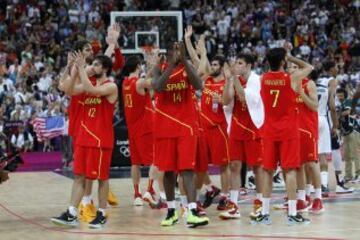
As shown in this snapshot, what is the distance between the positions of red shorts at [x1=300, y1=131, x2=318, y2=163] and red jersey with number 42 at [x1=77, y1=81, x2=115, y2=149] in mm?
2532

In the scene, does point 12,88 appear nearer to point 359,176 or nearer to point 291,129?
point 359,176

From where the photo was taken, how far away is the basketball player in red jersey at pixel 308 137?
10.2m

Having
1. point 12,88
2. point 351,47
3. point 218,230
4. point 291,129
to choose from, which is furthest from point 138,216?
point 351,47

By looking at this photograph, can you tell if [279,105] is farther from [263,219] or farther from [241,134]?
[263,219]

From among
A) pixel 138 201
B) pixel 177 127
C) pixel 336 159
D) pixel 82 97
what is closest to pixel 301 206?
pixel 177 127

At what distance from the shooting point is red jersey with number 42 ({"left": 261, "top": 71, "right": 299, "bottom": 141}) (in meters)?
9.36

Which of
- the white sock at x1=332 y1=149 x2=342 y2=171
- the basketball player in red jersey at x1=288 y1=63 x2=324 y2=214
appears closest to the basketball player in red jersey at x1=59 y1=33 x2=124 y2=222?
the basketball player in red jersey at x1=288 y1=63 x2=324 y2=214

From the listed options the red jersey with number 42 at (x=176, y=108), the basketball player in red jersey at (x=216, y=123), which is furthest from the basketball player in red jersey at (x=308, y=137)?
the red jersey with number 42 at (x=176, y=108)

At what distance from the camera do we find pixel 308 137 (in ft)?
34.1

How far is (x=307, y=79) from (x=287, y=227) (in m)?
2.22

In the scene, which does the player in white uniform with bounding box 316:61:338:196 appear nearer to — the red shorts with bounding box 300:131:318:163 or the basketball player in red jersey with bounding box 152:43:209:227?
the red shorts with bounding box 300:131:318:163

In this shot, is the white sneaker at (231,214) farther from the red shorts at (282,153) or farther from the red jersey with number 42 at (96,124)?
the red jersey with number 42 at (96,124)

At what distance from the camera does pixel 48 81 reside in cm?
2431

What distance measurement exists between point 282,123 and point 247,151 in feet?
3.37
